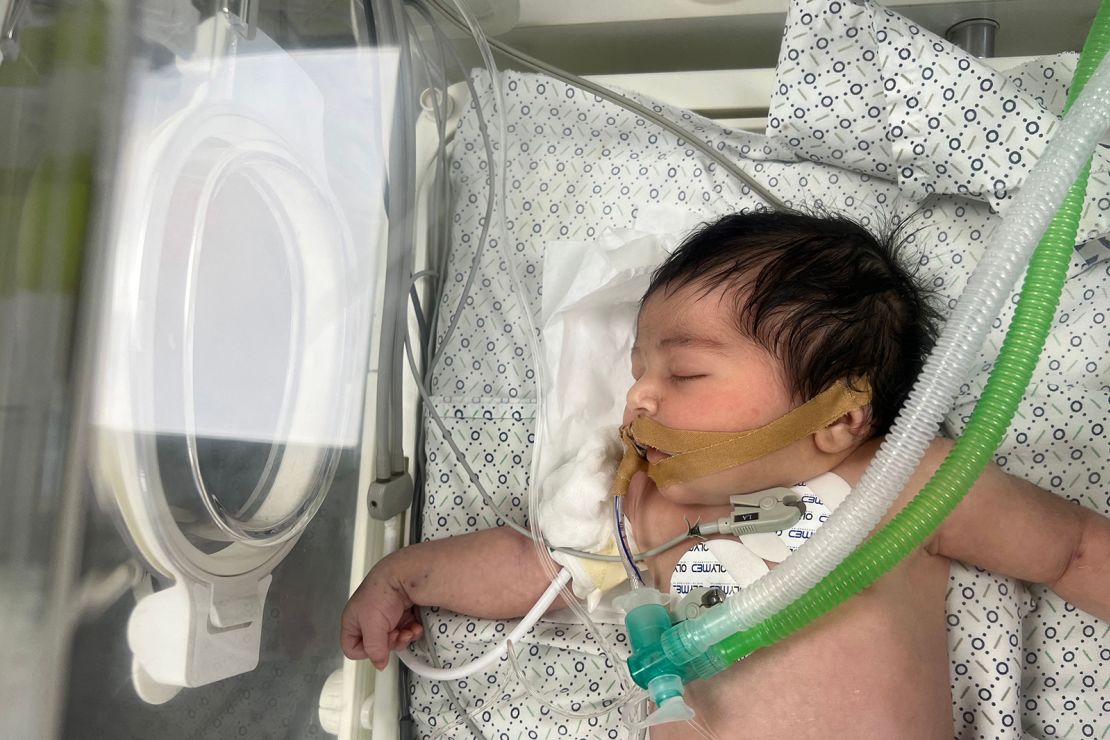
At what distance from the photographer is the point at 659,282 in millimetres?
1100

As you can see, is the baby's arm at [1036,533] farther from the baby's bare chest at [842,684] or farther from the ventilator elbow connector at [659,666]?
the ventilator elbow connector at [659,666]

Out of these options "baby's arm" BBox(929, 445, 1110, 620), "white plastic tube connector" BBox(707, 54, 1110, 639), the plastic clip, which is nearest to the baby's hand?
the plastic clip

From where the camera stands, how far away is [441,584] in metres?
1.18

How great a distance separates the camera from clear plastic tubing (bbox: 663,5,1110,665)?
0.76 m

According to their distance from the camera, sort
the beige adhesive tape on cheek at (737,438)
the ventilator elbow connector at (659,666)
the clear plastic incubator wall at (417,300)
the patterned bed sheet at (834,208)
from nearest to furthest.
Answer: the clear plastic incubator wall at (417,300), the ventilator elbow connector at (659,666), the beige adhesive tape on cheek at (737,438), the patterned bed sheet at (834,208)

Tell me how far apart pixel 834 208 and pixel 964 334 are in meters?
0.57

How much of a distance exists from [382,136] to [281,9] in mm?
218

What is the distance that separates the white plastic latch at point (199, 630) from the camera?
2.60 ft

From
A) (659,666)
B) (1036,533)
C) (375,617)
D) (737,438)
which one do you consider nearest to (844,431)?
(737,438)

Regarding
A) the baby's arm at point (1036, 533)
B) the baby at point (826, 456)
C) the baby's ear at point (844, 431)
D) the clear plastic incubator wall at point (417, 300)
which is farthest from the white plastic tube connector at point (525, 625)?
the baby's arm at point (1036, 533)

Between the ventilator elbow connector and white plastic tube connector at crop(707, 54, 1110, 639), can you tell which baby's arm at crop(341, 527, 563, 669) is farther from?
white plastic tube connector at crop(707, 54, 1110, 639)

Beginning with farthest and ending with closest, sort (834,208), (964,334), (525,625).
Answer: (834,208) → (525,625) → (964,334)

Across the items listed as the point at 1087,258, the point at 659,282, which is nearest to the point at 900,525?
the point at 659,282

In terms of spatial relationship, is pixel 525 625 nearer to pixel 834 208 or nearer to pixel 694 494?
pixel 694 494
